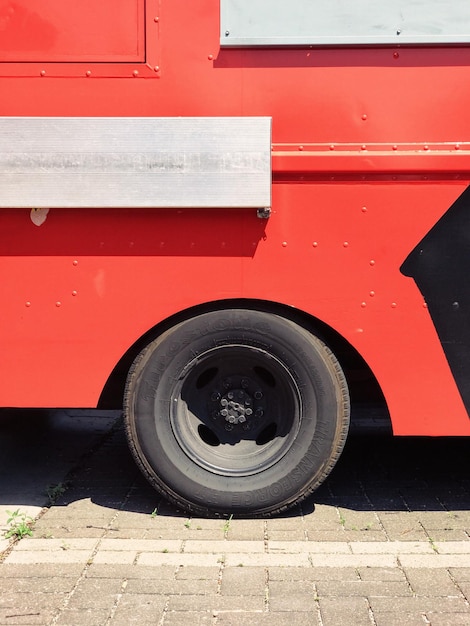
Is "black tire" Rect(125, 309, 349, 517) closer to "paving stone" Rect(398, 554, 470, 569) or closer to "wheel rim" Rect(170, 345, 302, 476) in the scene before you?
"wheel rim" Rect(170, 345, 302, 476)

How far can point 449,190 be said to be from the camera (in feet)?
12.1

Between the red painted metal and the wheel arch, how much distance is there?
11 centimetres

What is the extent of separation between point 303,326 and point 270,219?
0.53 meters

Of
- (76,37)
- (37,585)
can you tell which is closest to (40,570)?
(37,585)

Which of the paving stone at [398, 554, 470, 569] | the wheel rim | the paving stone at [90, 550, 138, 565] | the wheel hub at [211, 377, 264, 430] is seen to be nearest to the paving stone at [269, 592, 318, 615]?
the paving stone at [398, 554, 470, 569]

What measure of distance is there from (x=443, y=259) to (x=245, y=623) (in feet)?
5.80

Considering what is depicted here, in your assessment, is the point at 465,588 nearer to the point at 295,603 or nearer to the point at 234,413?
the point at 295,603

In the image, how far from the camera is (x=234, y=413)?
403cm

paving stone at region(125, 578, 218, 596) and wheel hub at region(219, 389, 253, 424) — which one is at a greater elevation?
wheel hub at region(219, 389, 253, 424)

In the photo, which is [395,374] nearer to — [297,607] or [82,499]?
[297,607]

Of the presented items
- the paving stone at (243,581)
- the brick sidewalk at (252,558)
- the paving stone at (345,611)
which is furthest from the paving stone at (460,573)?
the paving stone at (243,581)

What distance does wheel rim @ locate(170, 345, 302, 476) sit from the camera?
396 centimetres

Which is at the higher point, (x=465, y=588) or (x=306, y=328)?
(x=306, y=328)

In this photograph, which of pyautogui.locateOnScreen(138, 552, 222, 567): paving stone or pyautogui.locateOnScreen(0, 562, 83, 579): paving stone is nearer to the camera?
pyautogui.locateOnScreen(0, 562, 83, 579): paving stone
